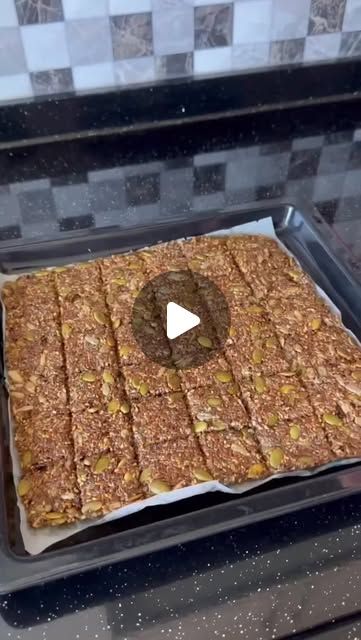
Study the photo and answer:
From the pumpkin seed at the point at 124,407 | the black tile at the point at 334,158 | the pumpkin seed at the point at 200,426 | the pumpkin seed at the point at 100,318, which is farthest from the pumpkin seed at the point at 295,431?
the black tile at the point at 334,158

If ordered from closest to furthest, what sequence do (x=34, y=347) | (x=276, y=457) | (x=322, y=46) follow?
(x=276, y=457) → (x=34, y=347) → (x=322, y=46)

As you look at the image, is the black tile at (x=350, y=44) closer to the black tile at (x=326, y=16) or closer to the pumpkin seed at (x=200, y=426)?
the black tile at (x=326, y=16)

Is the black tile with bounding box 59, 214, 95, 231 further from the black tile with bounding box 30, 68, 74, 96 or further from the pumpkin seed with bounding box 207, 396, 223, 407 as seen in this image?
the pumpkin seed with bounding box 207, 396, 223, 407

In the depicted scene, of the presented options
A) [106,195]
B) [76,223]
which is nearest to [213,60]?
[106,195]

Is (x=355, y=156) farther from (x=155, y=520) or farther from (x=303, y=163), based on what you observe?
(x=155, y=520)

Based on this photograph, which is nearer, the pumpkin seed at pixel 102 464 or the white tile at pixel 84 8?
the pumpkin seed at pixel 102 464
